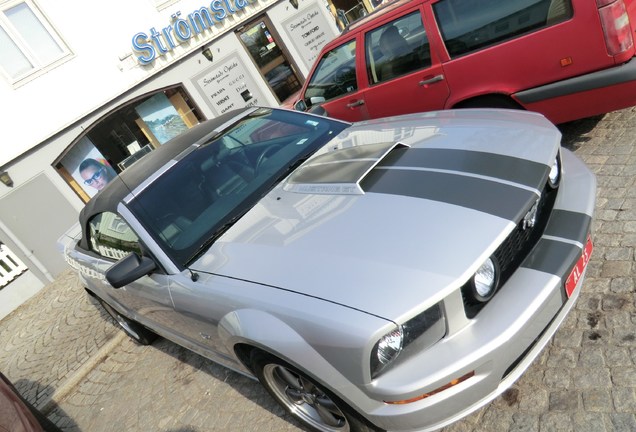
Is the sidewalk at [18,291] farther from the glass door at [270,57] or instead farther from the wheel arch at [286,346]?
the wheel arch at [286,346]

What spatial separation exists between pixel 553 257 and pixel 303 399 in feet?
4.90

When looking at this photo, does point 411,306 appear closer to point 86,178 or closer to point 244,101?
point 86,178

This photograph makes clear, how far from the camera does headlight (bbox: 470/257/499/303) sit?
1.87 metres

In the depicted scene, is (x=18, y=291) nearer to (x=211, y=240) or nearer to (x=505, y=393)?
(x=211, y=240)

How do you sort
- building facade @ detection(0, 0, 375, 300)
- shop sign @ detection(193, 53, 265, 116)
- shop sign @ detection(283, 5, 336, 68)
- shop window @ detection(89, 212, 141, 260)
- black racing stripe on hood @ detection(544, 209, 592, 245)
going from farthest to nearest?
shop sign @ detection(283, 5, 336, 68)
shop sign @ detection(193, 53, 265, 116)
building facade @ detection(0, 0, 375, 300)
shop window @ detection(89, 212, 141, 260)
black racing stripe on hood @ detection(544, 209, 592, 245)

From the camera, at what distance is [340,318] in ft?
5.87

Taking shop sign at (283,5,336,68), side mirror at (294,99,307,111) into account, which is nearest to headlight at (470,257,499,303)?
side mirror at (294,99,307,111)

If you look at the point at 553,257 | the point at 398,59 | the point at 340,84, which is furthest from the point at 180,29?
the point at 553,257

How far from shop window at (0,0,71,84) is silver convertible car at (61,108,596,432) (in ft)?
24.1

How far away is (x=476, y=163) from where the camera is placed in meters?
2.36

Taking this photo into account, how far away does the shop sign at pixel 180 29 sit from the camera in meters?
9.98

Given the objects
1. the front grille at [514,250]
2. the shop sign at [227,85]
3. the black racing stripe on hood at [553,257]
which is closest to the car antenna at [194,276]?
the front grille at [514,250]

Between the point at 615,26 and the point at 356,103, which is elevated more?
the point at 356,103

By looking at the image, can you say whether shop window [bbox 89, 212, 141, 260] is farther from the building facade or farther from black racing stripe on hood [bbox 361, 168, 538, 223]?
the building facade
